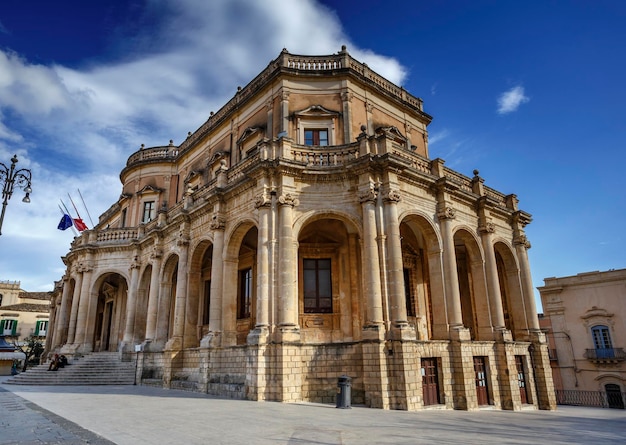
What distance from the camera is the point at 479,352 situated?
1571cm

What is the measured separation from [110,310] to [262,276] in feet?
64.3

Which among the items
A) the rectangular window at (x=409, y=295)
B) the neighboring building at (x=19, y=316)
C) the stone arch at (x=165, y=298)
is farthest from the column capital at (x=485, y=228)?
the neighboring building at (x=19, y=316)

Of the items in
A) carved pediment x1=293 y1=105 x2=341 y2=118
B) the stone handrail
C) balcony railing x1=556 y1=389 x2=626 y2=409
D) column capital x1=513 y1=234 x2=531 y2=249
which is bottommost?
balcony railing x1=556 y1=389 x2=626 y2=409

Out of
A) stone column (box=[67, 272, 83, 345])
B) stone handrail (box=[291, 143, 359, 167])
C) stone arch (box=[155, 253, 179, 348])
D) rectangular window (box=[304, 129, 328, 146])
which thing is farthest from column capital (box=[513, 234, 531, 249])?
stone column (box=[67, 272, 83, 345])

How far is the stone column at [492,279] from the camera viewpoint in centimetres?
1731

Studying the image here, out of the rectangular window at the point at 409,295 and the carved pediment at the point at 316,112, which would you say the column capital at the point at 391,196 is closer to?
the rectangular window at the point at 409,295

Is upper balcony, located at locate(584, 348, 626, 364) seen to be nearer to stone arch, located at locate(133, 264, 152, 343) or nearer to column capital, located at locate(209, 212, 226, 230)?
column capital, located at locate(209, 212, 226, 230)

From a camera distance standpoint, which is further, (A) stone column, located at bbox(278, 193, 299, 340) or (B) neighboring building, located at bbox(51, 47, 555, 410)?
(A) stone column, located at bbox(278, 193, 299, 340)

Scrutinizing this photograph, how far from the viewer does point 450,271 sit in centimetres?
1586

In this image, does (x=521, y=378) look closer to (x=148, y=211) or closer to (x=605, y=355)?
(x=605, y=355)

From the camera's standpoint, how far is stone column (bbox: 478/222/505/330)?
17.3 meters

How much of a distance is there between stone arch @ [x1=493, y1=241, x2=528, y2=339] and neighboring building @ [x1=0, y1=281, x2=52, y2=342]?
49.2 meters

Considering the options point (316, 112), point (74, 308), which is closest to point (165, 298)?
point (74, 308)

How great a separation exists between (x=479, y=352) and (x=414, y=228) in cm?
557
